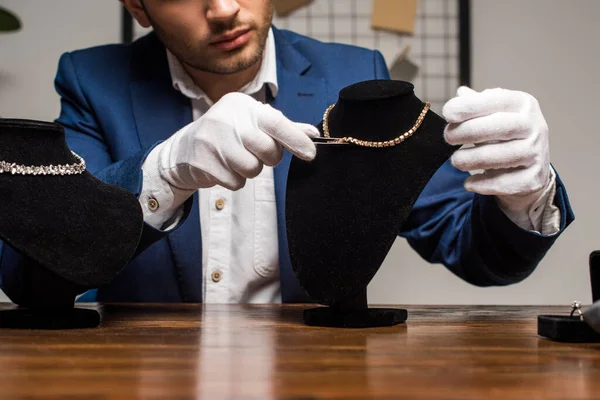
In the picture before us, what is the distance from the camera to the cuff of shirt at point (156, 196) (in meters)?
0.97

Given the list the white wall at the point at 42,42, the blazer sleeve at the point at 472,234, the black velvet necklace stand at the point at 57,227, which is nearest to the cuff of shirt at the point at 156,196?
the black velvet necklace stand at the point at 57,227

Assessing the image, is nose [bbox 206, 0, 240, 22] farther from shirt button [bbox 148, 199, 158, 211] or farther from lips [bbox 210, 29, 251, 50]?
shirt button [bbox 148, 199, 158, 211]

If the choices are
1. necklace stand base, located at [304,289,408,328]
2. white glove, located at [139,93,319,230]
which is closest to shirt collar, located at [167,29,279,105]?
white glove, located at [139,93,319,230]

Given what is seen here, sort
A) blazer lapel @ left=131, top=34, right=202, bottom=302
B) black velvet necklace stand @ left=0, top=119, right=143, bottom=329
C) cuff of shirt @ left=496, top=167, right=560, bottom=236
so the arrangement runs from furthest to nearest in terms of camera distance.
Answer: blazer lapel @ left=131, top=34, right=202, bottom=302
cuff of shirt @ left=496, top=167, right=560, bottom=236
black velvet necklace stand @ left=0, top=119, right=143, bottom=329

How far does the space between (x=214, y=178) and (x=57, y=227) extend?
0.23m

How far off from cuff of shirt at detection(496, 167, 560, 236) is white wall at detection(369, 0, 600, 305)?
3.05ft

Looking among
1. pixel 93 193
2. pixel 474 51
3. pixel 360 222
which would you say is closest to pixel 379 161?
pixel 360 222

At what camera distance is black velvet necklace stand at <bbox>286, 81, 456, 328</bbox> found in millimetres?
758

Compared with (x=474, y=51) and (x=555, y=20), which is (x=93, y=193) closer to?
(x=474, y=51)

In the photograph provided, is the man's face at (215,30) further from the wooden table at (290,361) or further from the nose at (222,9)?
the wooden table at (290,361)

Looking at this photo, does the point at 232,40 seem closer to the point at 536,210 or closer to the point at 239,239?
the point at 239,239

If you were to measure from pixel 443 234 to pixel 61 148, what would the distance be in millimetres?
657

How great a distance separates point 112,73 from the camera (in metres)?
1.38

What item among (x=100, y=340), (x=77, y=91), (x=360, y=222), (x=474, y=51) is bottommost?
(x=100, y=340)
